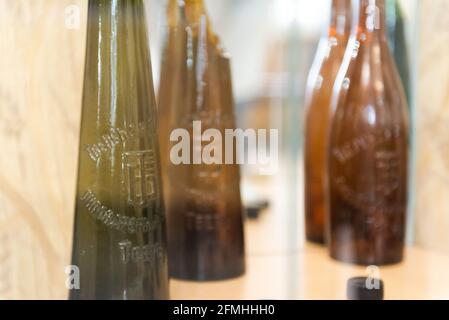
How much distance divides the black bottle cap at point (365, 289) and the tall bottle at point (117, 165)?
0.56 feet

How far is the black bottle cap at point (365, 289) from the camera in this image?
0.50 m

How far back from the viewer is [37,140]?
47cm

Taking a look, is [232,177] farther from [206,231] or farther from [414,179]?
[414,179]

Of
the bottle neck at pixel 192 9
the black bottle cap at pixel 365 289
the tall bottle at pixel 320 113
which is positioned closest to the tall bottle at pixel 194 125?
the bottle neck at pixel 192 9

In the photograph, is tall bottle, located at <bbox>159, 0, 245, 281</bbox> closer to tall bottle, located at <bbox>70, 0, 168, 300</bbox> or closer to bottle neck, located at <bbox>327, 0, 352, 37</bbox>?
tall bottle, located at <bbox>70, 0, 168, 300</bbox>

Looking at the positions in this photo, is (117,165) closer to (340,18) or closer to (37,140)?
(37,140)

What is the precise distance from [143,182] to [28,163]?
0.31 feet

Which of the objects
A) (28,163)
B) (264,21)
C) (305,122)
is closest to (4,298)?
(28,163)

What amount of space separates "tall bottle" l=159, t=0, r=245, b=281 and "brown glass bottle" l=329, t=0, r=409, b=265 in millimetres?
139

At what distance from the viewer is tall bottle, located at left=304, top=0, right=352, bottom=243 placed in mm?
754

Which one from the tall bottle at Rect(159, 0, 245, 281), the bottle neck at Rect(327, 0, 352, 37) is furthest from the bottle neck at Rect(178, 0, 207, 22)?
the bottle neck at Rect(327, 0, 352, 37)

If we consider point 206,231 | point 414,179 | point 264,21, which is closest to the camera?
point 206,231

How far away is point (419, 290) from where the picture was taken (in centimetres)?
53

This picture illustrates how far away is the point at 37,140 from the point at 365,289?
0.99 feet
